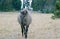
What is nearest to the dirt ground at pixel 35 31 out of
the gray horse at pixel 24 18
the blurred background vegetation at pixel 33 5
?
the gray horse at pixel 24 18

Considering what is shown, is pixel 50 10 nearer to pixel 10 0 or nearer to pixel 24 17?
pixel 10 0

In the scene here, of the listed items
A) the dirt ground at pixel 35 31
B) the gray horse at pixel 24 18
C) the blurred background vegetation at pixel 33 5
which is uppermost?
the gray horse at pixel 24 18

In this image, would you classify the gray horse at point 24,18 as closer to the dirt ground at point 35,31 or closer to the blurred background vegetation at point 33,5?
the dirt ground at point 35,31

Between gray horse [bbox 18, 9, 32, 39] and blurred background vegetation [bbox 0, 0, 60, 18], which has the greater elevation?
gray horse [bbox 18, 9, 32, 39]

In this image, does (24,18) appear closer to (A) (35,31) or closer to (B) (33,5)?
(A) (35,31)

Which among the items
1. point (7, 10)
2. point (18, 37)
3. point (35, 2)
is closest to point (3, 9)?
point (7, 10)

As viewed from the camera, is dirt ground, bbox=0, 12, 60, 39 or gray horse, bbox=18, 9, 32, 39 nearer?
gray horse, bbox=18, 9, 32, 39

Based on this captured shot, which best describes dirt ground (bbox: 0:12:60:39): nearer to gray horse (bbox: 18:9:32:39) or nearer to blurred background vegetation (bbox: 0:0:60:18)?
gray horse (bbox: 18:9:32:39)

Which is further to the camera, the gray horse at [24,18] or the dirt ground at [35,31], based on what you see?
the dirt ground at [35,31]

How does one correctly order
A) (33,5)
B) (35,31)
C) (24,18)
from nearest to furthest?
(24,18) → (35,31) → (33,5)

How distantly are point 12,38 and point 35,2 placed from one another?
135 feet

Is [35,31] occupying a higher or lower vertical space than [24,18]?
lower

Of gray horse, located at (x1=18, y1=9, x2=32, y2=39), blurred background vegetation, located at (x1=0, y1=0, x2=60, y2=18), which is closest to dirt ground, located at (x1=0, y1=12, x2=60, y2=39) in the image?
gray horse, located at (x1=18, y1=9, x2=32, y2=39)

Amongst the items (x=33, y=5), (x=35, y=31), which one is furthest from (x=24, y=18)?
(x=33, y=5)
